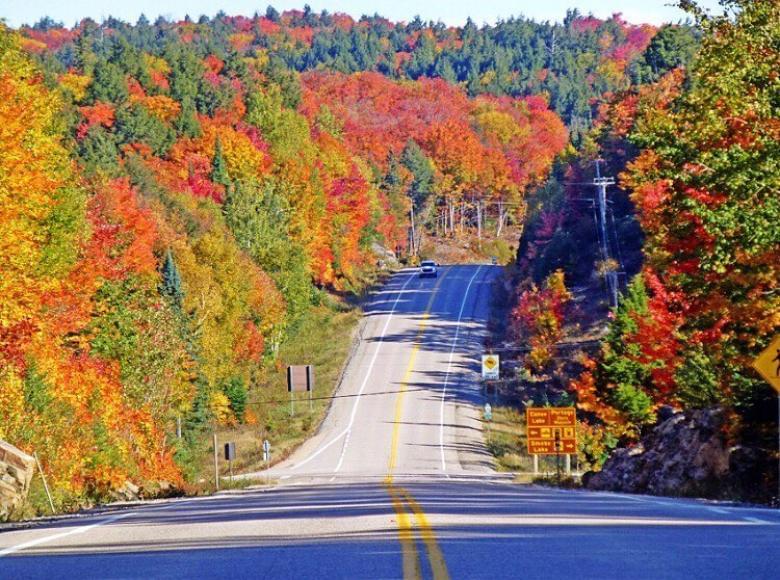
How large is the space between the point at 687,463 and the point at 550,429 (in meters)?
25.9

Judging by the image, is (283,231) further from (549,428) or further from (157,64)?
(549,428)

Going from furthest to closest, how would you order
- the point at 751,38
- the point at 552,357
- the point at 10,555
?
1. the point at 552,357
2. the point at 751,38
3. the point at 10,555

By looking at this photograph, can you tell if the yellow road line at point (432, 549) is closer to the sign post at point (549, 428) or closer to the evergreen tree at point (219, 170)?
the sign post at point (549, 428)

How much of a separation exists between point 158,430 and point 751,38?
46970 mm

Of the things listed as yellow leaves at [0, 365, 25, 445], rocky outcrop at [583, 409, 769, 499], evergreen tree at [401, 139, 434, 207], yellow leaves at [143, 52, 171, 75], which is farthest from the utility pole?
evergreen tree at [401, 139, 434, 207]

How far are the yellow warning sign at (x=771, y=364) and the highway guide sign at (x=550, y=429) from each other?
1469 inches

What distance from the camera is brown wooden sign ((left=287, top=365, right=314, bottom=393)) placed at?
7931 centimetres

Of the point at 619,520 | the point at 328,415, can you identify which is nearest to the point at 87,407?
the point at 328,415

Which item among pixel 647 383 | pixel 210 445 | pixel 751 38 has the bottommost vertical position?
pixel 210 445

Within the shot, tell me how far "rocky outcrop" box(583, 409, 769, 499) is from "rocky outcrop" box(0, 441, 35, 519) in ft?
46.3

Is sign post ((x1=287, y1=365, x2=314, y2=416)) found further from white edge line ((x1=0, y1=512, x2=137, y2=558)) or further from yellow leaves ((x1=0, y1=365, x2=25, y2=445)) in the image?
white edge line ((x1=0, y1=512, x2=137, y2=558))

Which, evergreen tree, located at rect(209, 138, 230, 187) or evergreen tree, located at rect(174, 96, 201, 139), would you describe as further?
evergreen tree, located at rect(174, 96, 201, 139)

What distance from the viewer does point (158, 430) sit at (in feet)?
225

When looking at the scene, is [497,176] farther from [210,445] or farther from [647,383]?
[647,383]
